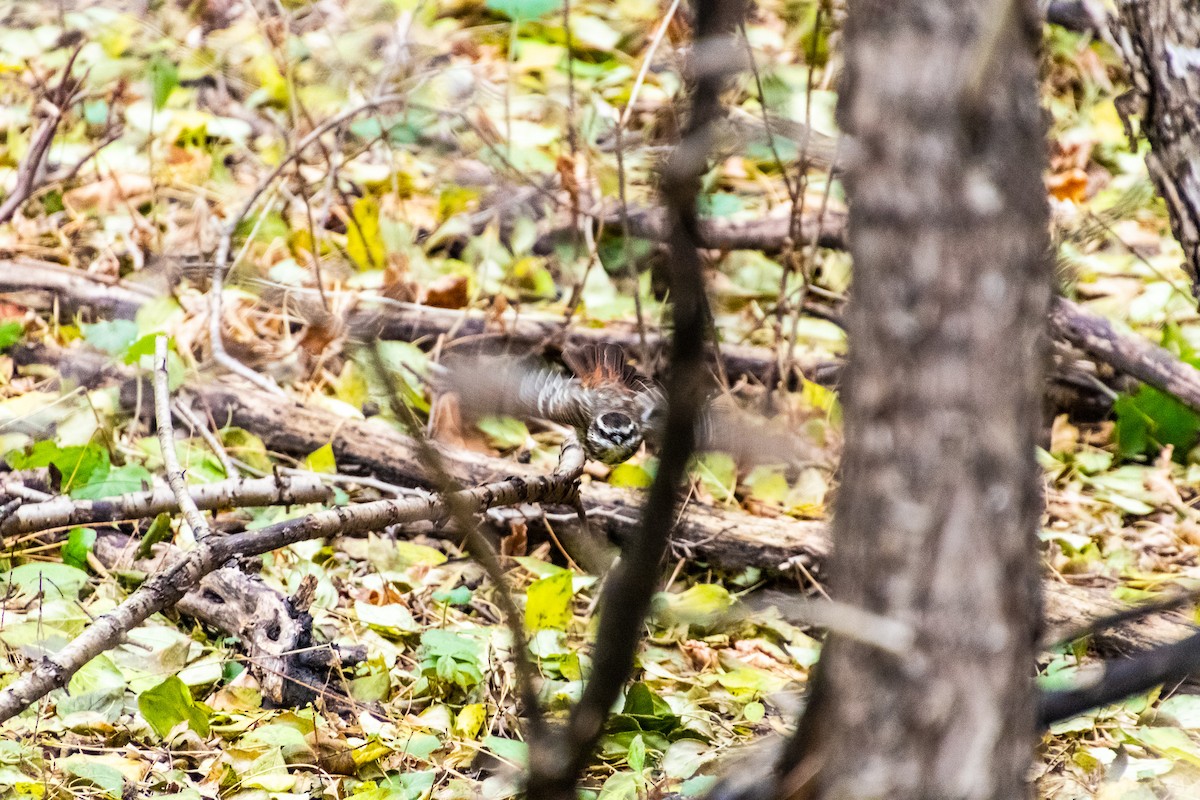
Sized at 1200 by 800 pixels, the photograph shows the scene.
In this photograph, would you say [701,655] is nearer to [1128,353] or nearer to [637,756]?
[637,756]

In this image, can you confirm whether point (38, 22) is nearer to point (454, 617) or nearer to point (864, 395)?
point (454, 617)

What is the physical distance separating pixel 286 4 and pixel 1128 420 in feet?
11.7

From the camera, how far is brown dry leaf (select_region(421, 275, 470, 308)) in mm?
3299

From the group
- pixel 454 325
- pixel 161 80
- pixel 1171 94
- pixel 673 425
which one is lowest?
pixel 454 325

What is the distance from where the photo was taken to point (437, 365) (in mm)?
3018

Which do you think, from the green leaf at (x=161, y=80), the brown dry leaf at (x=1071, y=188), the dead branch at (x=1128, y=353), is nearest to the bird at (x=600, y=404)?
the dead branch at (x=1128, y=353)

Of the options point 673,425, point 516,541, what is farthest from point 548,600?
point 673,425

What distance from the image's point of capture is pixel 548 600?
2.16 meters

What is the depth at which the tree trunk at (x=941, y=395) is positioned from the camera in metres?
0.89

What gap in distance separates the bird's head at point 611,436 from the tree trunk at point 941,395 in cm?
137

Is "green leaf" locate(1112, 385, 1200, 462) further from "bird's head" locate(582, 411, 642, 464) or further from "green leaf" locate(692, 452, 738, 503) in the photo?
"bird's head" locate(582, 411, 642, 464)

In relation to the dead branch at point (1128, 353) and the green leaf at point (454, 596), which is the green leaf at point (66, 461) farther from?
the dead branch at point (1128, 353)

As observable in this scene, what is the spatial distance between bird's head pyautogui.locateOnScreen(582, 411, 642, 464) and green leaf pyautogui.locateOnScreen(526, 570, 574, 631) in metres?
0.28

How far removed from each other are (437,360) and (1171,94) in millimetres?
1892
